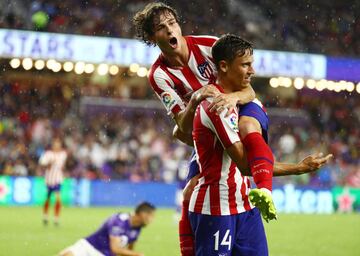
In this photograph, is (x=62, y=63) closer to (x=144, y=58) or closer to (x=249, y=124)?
(x=144, y=58)

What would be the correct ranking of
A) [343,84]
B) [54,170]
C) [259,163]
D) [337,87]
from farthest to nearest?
[337,87]
[343,84]
[54,170]
[259,163]

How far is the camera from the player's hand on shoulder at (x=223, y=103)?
454 centimetres

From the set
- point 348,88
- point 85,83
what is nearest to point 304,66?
point 348,88

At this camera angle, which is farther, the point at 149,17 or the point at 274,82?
the point at 274,82

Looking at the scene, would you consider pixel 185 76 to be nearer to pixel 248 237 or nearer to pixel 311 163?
pixel 311 163

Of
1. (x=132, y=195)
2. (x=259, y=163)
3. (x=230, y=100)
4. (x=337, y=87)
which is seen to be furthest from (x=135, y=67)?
(x=259, y=163)

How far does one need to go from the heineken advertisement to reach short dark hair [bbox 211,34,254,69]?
1538 centimetres

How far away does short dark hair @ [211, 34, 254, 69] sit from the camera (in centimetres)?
467

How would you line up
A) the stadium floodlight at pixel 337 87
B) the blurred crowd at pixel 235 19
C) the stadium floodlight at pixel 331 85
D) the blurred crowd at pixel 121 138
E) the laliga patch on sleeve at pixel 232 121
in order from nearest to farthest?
the laliga patch on sleeve at pixel 232 121, the blurred crowd at pixel 121 138, the blurred crowd at pixel 235 19, the stadium floodlight at pixel 331 85, the stadium floodlight at pixel 337 87

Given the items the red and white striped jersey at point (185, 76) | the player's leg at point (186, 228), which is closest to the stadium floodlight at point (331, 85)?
the red and white striped jersey at point (185, 76)

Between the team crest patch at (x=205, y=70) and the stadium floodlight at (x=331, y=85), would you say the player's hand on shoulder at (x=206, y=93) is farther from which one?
the stadium floodlight at (x=331, y=85)

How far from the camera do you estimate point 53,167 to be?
16.4 meters

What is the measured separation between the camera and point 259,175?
4.39m

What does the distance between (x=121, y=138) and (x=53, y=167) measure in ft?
20.8
